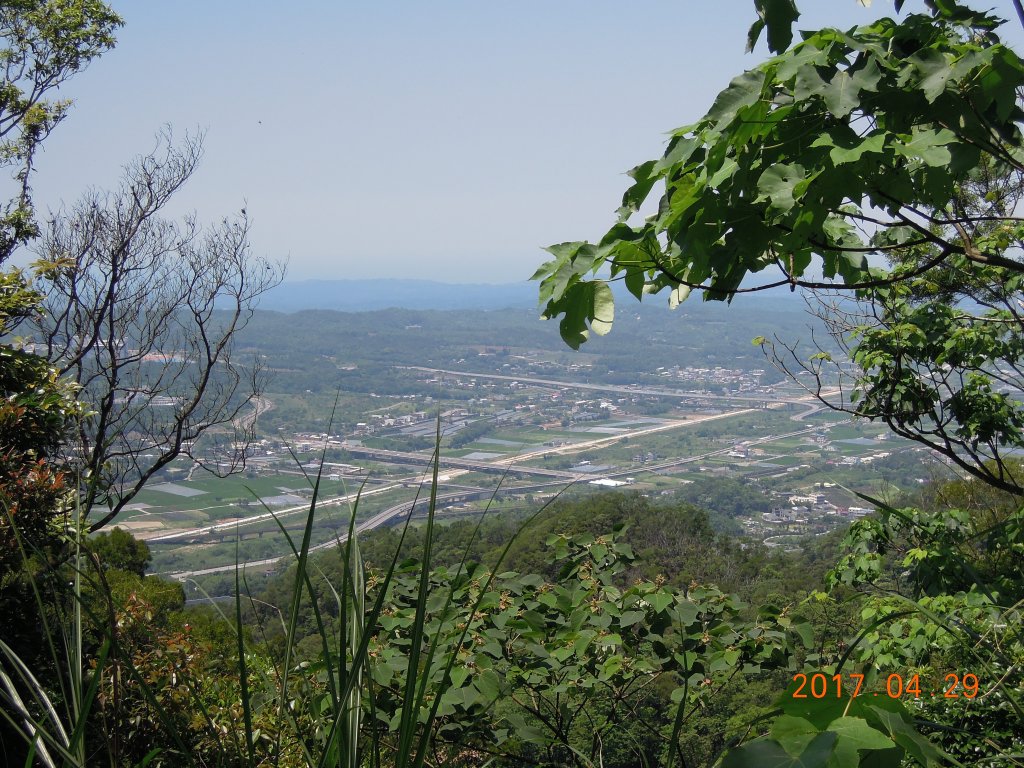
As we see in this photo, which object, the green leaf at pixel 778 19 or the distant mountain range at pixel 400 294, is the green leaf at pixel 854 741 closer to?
the green leaf at pixel 778 19

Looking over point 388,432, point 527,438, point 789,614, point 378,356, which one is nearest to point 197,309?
point 789,614

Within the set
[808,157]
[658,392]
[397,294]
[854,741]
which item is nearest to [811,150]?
[808,157]

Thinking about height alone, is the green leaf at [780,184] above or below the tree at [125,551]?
above

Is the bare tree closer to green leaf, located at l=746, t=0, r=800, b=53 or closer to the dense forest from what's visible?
the dense forest

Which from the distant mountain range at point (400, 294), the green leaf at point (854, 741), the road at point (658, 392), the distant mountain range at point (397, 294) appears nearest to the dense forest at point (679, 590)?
the green leaf at point (854, 741)

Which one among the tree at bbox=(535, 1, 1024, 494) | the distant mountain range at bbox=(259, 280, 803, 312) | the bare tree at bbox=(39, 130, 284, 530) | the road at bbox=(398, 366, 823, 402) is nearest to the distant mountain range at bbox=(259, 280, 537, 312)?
the distant mountain range at bbox=(259, 280, 803, 312)

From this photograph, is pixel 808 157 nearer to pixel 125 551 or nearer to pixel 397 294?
pixel 125 551

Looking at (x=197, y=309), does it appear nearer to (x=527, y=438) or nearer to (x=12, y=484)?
(x=12, y=484)

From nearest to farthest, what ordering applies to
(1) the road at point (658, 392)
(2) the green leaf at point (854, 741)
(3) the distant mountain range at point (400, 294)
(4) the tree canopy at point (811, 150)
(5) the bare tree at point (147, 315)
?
(2) the green leaf at point (854, 741) < (4) the tree canopy at point (811, 150) < (5) the bare tree at point (147, 315) < (1) the road at point (658, 392) < (3) the distant mountain range at point (400, 294)
